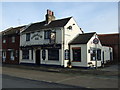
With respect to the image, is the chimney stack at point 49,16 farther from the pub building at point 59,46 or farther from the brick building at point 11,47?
the brick building at point 11,47

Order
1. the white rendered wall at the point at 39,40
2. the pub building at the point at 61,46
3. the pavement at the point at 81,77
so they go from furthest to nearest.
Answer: the white rendered wall at the point at 39,40
the pub building at the point at 61,46
the pavement at the point at 81,77

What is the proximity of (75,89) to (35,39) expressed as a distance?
1678 cm

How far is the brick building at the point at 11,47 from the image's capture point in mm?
27906

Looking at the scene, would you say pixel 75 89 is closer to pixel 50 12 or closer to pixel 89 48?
pixel 89 48

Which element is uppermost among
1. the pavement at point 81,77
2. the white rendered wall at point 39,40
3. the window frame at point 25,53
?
the white rendered wall at point 39,40

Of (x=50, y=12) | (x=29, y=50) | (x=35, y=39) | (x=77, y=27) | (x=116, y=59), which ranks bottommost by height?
(x=116, y=59)

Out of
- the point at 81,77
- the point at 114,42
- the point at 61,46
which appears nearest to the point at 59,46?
the point at 61,46

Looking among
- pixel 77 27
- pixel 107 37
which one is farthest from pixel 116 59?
pixel 77 27

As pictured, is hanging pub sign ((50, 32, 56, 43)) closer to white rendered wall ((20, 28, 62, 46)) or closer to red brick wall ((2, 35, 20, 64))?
white rendered wall ((20, 28, 62, 46))

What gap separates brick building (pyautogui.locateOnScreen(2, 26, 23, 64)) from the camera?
27.9 metres

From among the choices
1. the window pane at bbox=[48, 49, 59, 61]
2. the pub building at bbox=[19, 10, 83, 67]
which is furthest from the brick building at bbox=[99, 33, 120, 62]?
the window pane at bbox=[48, 49, 59, 61]

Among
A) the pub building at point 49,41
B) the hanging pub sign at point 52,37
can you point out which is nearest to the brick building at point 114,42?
the pub building at point 49,41

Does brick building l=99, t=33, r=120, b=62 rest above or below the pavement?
above

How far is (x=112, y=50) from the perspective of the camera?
31719 mm
